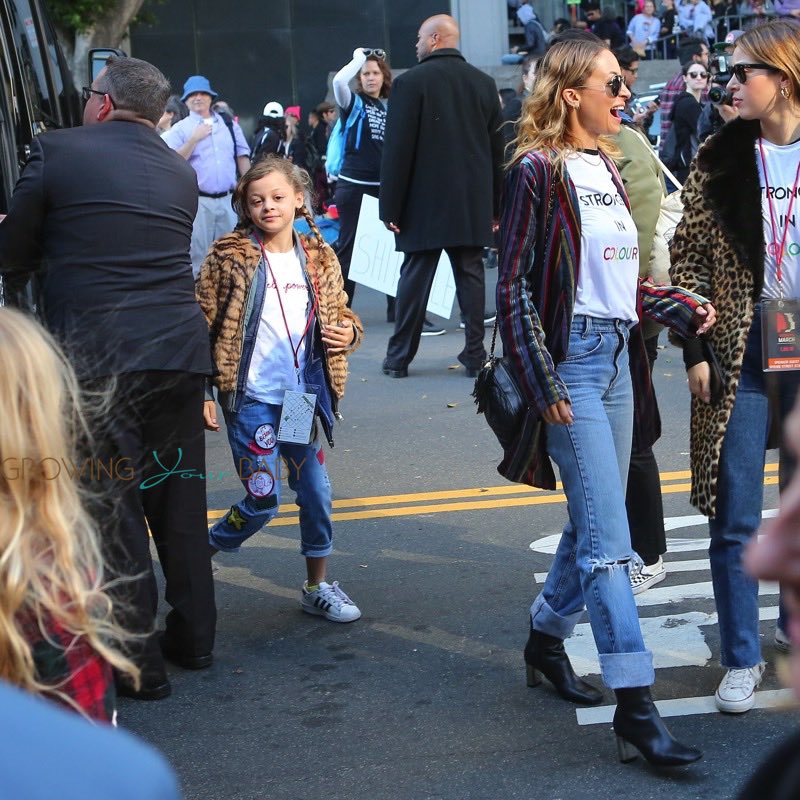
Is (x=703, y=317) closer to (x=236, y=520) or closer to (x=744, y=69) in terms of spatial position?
(x=744, y=69)

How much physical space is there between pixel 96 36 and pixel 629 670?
20713 mm

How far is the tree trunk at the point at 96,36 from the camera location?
2189cm

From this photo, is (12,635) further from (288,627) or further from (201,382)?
(288,627)

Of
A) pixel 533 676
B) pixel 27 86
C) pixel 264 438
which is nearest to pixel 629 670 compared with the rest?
pixel 533 676

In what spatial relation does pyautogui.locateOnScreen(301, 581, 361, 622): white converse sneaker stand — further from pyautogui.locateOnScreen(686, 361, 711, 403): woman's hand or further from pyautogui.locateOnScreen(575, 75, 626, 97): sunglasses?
pyautogui.locateOnScreen(575, 75, 626, 97): sunglasses

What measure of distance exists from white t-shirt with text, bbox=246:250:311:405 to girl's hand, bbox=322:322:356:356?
84 mm

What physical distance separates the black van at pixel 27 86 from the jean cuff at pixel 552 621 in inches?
113

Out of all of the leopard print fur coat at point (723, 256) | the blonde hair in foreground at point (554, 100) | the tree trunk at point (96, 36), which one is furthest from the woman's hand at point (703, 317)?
the tree trunk at point (96, 36)

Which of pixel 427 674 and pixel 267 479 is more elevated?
pixel 267 479

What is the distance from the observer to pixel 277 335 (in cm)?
484

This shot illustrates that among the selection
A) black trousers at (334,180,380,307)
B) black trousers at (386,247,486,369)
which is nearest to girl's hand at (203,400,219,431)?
black trousers at (386,247,486,369)

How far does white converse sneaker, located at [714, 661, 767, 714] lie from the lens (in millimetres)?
4012

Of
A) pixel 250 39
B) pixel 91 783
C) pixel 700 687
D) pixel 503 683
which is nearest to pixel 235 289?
pixel 503 683

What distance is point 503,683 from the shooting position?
439 centimetres
